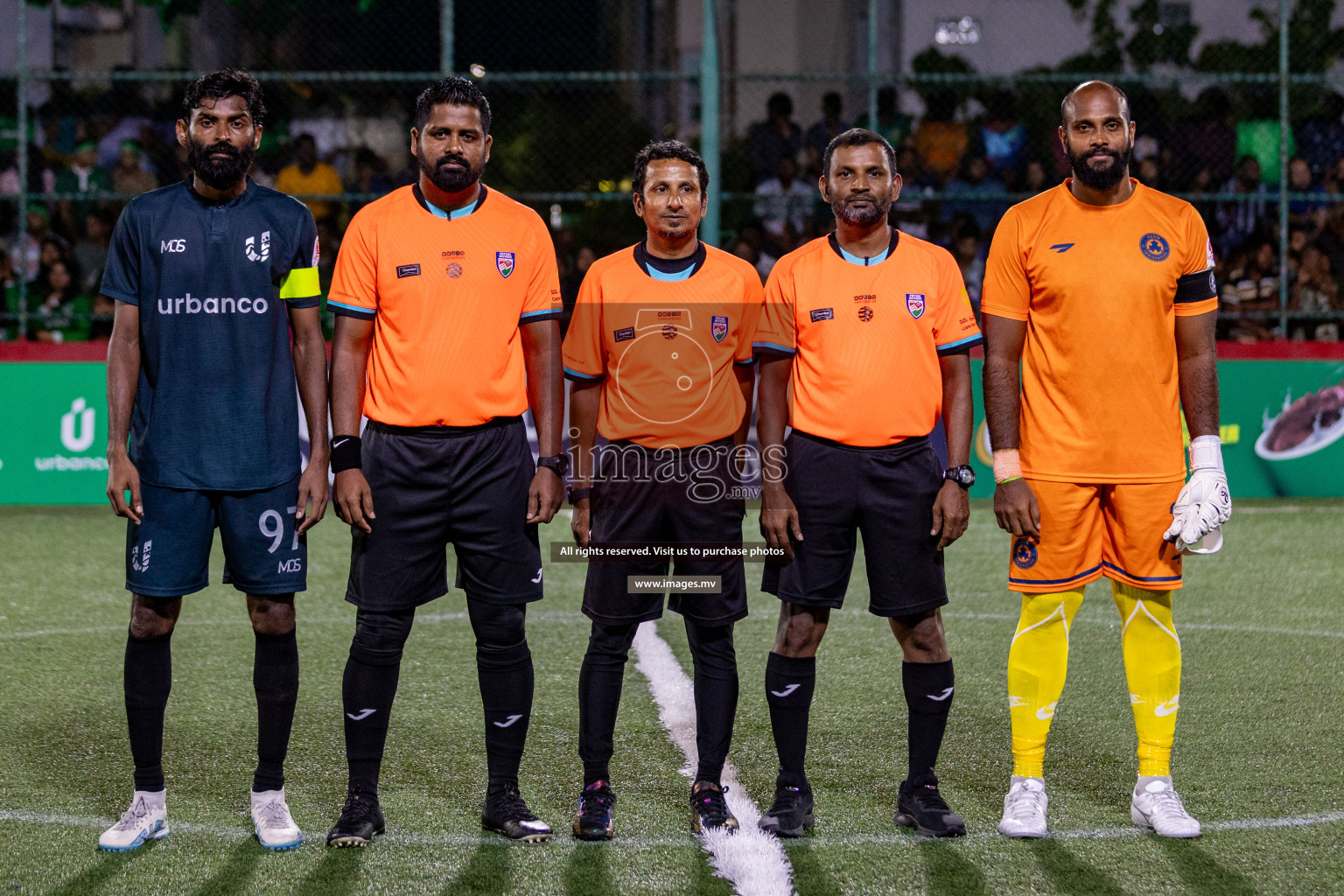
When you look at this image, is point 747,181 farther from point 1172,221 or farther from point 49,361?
point 1172,221

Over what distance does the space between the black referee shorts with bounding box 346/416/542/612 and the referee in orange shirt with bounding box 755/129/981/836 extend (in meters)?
0.76

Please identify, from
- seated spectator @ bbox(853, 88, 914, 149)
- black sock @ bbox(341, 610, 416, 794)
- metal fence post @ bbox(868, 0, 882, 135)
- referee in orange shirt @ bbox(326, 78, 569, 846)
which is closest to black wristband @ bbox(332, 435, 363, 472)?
referee in orange shirt @ bbox(326, 78, 569, 846)

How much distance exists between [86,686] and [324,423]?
2402mm

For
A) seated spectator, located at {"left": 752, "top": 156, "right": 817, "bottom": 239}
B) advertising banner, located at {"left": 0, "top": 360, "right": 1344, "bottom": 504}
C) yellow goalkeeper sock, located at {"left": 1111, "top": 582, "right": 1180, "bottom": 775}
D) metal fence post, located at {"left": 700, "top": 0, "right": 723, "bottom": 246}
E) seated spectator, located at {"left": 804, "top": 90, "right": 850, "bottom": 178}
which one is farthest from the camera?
seated spectator, located at {"left": 804, "top": 90, "right": 850, "bottom": 178}

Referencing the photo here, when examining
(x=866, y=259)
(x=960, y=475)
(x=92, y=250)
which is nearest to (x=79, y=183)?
(x=92, y=250)

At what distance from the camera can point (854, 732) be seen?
5.12 m

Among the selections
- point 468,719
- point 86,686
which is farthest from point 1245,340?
point 86,686

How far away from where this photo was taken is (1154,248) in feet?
13.4

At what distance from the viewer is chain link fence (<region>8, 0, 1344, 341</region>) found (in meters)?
11.8

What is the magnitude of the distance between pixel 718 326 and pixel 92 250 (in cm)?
966

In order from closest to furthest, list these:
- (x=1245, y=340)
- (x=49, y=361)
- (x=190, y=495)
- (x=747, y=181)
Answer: (x=190, y=495) < (x=49, y=361) < (x=1245, y=340) < (x=747, y=181)

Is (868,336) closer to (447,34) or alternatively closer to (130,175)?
(447,34)

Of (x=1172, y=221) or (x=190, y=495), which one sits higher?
(x=1172, y=221)

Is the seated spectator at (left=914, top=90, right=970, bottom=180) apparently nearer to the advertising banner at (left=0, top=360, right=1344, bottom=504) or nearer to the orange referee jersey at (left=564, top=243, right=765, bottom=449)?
the advertising banner at (left=0, top=360, right=1344, bottom=504)
